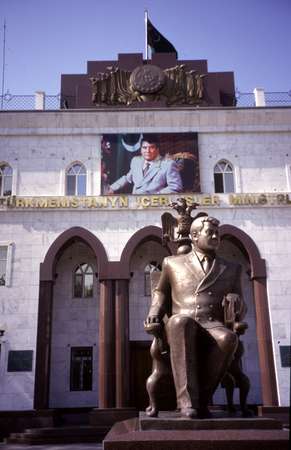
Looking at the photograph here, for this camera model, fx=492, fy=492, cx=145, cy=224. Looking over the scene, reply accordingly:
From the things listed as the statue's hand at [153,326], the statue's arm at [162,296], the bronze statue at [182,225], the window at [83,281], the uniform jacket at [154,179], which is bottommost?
the statue's hand at [153,326]

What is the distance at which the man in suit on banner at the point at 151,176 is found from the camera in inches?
894

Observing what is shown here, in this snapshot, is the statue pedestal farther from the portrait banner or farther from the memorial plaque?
the portrait banner

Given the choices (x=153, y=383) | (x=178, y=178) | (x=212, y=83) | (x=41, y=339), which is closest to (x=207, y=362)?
(x=153, y=383)

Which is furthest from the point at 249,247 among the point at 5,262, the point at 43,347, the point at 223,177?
the point at 5,262

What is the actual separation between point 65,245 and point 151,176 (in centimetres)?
507

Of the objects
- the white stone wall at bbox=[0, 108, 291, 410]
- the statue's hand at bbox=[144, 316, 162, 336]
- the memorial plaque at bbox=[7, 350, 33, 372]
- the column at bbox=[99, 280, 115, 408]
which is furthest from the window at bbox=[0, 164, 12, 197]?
the statue's hand at bbox=[144, 316, 162, 336]

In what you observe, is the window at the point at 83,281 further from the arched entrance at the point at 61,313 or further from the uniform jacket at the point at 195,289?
the uniform jacket at the point at 195,289

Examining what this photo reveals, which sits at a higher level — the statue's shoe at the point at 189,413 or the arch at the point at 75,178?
the arch at the point at 75,178

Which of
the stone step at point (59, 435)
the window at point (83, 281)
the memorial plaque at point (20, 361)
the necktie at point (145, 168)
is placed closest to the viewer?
the stone step at point (59, 435)

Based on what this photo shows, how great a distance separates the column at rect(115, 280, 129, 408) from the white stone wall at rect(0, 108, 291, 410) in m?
1.65

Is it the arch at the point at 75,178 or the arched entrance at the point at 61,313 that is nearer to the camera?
the arched entrance at the point at 61,313

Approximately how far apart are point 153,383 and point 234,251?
62.0 ft

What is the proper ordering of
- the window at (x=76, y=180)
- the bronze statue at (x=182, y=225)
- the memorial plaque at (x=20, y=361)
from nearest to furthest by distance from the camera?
1. the bronze statue at (x=182, y=225)
2. the memorial plaque at (x=20, y=361)
3. the window at (x=76, y=180)

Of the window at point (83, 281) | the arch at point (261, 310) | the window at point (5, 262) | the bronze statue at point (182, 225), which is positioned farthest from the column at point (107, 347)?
the bronze statue at point (182, 225)
